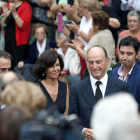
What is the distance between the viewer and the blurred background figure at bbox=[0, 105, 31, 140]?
204cm

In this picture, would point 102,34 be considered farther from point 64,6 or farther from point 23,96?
point 23,96

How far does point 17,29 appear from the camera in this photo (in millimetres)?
7922

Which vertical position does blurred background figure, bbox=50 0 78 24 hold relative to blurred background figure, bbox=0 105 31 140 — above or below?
above

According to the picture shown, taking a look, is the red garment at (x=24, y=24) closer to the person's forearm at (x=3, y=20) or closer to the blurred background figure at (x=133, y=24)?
the person's forearm at (x=3, y=20)

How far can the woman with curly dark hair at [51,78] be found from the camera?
4973 millimetres

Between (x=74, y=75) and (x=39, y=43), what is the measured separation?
1.33 m

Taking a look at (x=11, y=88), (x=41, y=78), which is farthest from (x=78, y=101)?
(x=11, y=88)

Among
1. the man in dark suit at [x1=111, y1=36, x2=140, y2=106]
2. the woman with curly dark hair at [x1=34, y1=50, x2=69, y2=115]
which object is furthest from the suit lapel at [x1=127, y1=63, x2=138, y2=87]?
the woman with curly dark hair at [x1=34, y1=50, x2=69, y2=115]

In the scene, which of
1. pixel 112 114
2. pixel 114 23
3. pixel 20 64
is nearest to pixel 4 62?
pixel 20 64

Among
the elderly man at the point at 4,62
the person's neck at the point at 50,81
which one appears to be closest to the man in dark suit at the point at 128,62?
the person's neck at the point at 50,81

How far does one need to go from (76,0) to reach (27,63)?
5.58 feet

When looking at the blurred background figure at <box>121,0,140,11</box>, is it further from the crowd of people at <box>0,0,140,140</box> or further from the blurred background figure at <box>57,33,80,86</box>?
the blurred background figure at <box>57,33,80,86</box>

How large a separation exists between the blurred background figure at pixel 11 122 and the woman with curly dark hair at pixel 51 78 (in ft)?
9.13

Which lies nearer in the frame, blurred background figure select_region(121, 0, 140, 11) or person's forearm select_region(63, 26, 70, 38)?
blurred background figure select_region(121, 0, 140, 11)
